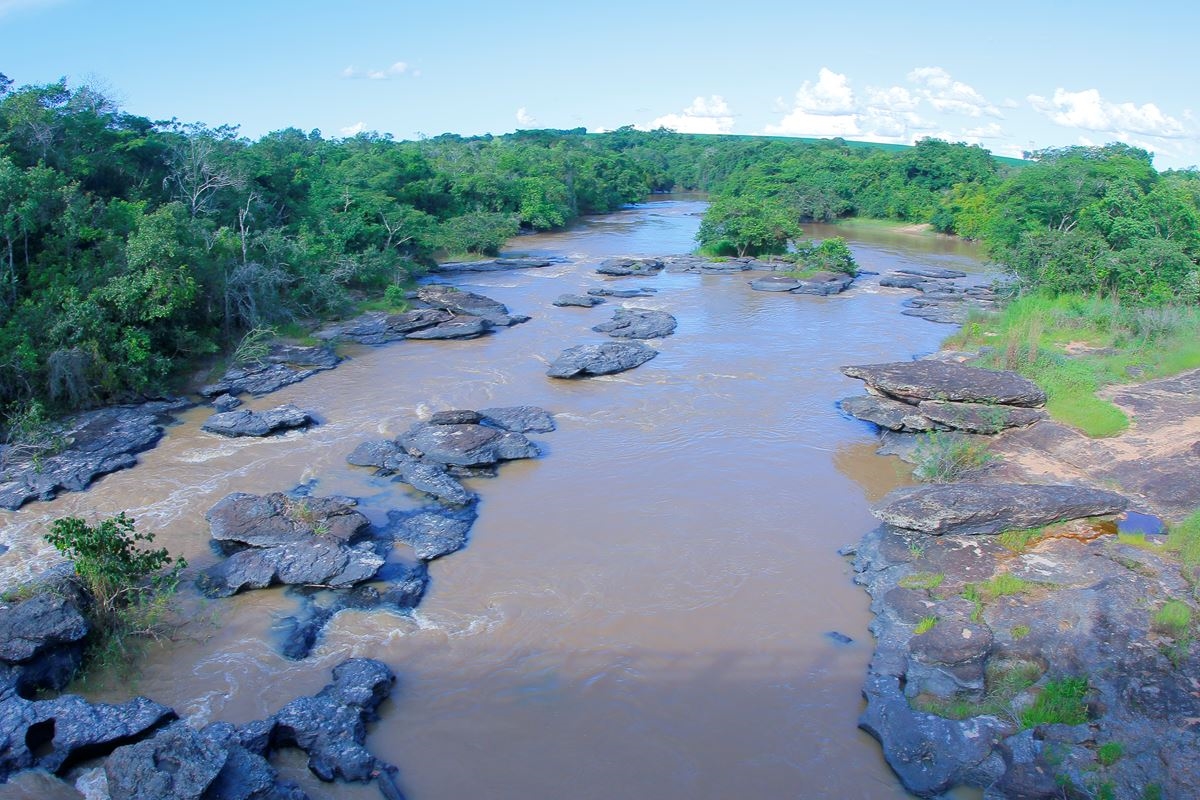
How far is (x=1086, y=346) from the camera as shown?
19141 mm

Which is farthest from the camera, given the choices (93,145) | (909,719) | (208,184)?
(208,184)

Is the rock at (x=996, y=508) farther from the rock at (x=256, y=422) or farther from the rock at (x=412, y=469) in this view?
the rock at (x=256, y=422)

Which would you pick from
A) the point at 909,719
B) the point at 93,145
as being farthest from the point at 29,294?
the point at 909,719

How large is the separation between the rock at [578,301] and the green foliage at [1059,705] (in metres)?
21.7

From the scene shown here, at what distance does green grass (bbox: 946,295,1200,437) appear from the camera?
14.6 meters

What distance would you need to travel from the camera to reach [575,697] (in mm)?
8719

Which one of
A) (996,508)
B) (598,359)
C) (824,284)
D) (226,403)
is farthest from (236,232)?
(996,508)

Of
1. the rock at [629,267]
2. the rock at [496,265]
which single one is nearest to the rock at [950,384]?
the rock at [629,267]

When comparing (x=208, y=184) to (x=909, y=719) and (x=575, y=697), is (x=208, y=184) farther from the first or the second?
(x=909, y=719)

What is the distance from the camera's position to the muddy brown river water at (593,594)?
313 inches

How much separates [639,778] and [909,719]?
2.84 m

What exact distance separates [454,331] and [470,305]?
2754 millimetres

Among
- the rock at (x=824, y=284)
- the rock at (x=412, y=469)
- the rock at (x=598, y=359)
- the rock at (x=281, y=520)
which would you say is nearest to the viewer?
the rock at (x=281, y=520)

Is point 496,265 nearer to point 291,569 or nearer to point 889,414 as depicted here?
point 889,414
